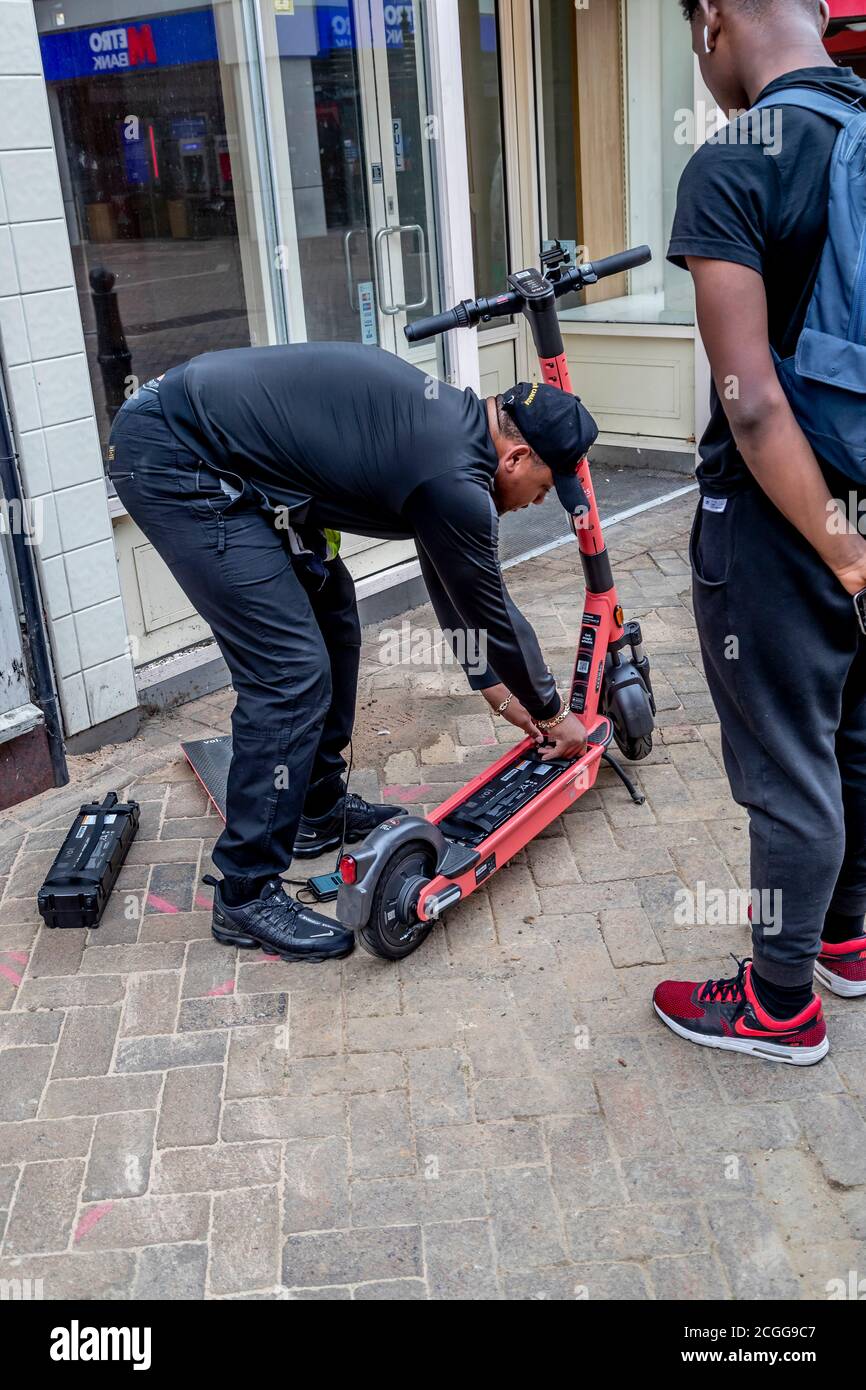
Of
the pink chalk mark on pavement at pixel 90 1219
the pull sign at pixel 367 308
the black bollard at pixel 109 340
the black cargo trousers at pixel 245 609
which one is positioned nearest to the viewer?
the pink chalk mark on pavement at pixel 90 1219

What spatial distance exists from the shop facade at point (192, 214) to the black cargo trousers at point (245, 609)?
3.81 ft

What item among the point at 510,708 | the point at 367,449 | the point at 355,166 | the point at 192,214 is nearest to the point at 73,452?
the point at 192,214

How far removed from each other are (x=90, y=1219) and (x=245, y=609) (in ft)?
4.67

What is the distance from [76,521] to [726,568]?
2610 millimetres

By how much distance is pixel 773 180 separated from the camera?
7.07ft

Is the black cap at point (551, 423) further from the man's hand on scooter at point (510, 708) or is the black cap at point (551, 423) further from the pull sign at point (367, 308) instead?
the pull sign at point (367, 308)

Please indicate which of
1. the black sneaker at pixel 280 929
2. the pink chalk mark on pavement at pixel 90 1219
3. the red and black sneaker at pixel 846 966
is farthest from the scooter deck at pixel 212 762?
the red and black sneaker at pixel 846 966

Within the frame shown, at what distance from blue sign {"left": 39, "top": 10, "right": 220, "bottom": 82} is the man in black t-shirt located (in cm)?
289

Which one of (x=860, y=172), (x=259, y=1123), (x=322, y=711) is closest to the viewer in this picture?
(x=860, y=172)

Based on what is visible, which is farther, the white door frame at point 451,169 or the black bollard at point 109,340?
the white door frame at point 451,169

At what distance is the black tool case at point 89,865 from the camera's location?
3561 mm

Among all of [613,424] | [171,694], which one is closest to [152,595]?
[171,694]

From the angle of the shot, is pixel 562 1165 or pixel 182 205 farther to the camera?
pixel 182 205

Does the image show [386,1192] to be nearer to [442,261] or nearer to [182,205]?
[182,205]
